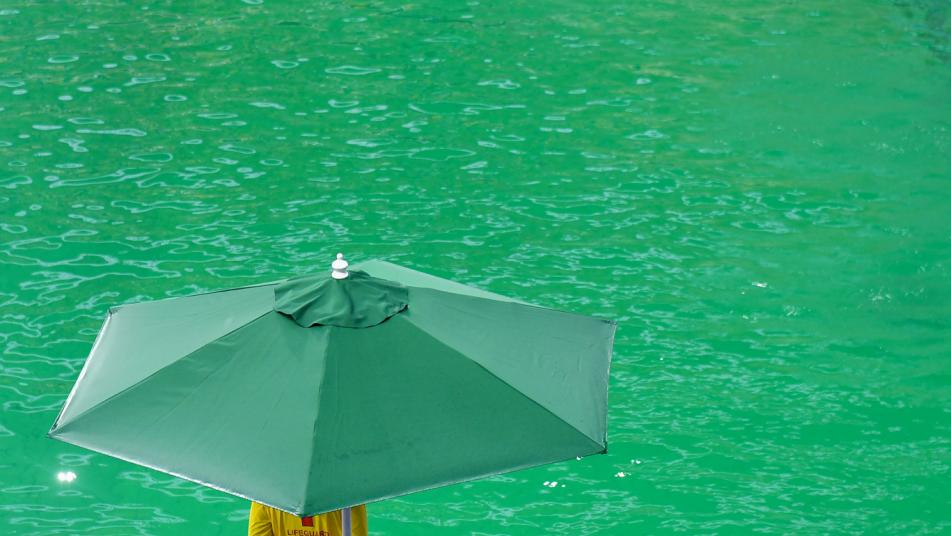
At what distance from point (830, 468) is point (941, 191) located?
493cm

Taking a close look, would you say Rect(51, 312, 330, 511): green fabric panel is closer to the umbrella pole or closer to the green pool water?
the umbrella pole

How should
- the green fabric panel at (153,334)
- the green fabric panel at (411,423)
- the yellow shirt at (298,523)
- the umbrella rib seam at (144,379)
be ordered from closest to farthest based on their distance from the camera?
the green fabric panel at (411,423) < the umbrella rib seam at (144,379) < the green fabric panel at (153,334) < the yellow shirt at (298,523)

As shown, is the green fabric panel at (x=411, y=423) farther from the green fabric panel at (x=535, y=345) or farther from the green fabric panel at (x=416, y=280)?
the green fabric panel at (x=416, y=280)

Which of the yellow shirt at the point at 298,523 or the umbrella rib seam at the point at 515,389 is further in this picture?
the yellow shirt at the point at 298,523

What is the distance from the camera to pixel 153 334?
4695 millimetres

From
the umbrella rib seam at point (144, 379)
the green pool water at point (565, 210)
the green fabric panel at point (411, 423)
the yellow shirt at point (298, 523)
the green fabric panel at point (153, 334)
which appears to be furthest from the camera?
the green pool water at point (565, 210)

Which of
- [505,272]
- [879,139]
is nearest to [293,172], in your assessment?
[505,272]

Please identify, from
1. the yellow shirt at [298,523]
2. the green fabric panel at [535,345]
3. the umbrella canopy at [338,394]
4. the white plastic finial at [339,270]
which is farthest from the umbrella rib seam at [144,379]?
the yellow shirt at [298,523]

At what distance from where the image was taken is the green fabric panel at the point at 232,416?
3.82 m

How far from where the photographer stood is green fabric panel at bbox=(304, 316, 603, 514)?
3.84 meters

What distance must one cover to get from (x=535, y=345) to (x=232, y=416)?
125cm

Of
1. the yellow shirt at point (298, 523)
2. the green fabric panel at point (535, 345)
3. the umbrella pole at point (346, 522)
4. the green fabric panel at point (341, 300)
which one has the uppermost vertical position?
the green fabric panel at point (341, 300)

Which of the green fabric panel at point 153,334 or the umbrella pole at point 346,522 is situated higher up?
the green fabric panel at point 153,334

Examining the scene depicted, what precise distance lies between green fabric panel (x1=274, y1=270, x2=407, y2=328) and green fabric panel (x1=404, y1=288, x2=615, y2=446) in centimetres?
10
